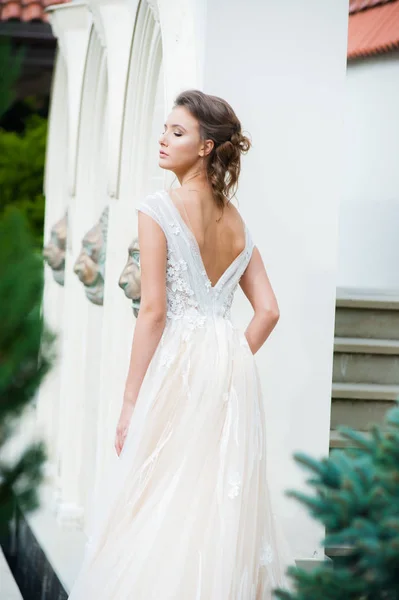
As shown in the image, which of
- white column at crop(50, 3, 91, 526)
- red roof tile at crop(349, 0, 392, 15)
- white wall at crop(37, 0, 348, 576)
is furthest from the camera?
red roof tile at crop(349, 0, 392, 15)

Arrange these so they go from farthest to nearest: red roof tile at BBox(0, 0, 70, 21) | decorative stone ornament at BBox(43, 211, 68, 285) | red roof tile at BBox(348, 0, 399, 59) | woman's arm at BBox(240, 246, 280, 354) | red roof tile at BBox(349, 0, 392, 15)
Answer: red roof tile at BBox(0, 0, 70, 21)
red roof tile at BBox(349, 0, 392, 15)
red roof tile at BBox(348, 0, 399, 59)
decorative stone ornament at BBox(43, 211, 68, 285)
woman's arm at BBox(240, 246, 280, 354)

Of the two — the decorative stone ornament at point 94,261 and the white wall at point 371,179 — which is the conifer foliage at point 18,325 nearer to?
the decorative stone ornament at point 94,261

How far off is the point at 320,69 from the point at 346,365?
2.20m

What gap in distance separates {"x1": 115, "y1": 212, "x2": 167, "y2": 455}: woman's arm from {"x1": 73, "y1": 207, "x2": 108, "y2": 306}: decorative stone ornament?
274 cm

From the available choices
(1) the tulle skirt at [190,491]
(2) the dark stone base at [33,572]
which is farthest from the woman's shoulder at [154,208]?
(2) the dark stone base at [33,572]

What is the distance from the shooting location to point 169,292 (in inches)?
142

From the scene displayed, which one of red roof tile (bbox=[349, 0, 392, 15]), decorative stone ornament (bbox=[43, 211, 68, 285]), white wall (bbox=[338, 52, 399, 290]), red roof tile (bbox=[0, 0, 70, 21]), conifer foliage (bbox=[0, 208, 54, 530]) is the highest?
red roof tile (bbox=[0, 0, 70, 21])

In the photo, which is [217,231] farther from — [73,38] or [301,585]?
[73,38]

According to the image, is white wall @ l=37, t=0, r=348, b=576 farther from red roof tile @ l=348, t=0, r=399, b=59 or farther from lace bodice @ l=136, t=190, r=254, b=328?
red roof tile @ l=348, t=0, r=399, b=59

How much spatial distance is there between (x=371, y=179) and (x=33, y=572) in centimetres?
449

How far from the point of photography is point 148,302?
346 centimetres

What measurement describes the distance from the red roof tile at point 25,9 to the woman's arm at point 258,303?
858 cm

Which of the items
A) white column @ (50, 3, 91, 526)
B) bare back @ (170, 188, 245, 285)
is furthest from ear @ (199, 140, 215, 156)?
white column @ (50, 3, 91, 526)

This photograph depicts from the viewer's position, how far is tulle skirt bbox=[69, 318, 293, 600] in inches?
135
